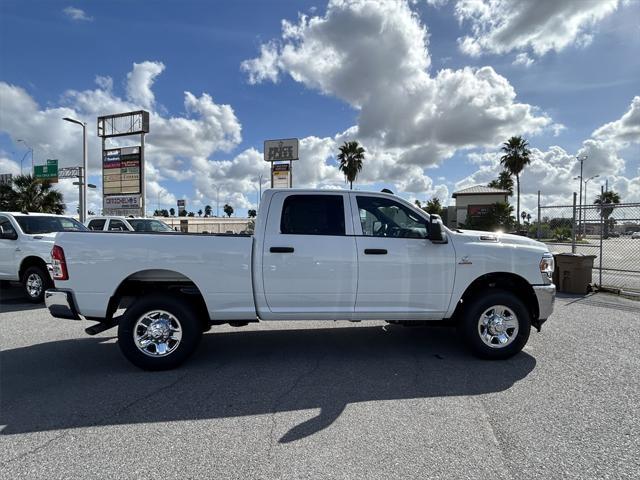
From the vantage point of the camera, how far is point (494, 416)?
130 inches

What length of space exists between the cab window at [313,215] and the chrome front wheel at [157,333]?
1.64 meters

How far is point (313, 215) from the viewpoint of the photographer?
4.59 m

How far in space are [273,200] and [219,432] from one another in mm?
2528

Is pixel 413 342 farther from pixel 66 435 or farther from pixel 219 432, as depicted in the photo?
pixel 66 435

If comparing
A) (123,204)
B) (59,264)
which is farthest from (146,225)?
(123,204)

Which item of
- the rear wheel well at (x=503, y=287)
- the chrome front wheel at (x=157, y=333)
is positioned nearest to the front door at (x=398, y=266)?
the rear wheel well at (x=503, y=287)

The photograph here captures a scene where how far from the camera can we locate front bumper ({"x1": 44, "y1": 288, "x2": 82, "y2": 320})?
427cm

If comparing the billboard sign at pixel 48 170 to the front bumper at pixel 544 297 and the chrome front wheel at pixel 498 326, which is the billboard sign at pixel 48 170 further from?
the front bumper at pixel 544 297

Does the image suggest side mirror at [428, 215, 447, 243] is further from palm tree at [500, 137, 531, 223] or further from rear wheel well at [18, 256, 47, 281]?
palm tree at [500, 137, 531, 223]

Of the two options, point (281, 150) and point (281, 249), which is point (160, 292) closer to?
point (281, 249)

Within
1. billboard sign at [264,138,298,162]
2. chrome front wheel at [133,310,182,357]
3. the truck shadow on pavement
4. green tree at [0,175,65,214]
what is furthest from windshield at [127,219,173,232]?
green tree at [0,175,65,214]

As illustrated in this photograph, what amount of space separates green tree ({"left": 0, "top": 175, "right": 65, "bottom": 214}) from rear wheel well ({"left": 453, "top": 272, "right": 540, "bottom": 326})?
32996mm

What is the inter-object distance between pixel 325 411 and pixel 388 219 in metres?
2.28

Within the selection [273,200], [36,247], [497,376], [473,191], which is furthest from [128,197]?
[473,191]
